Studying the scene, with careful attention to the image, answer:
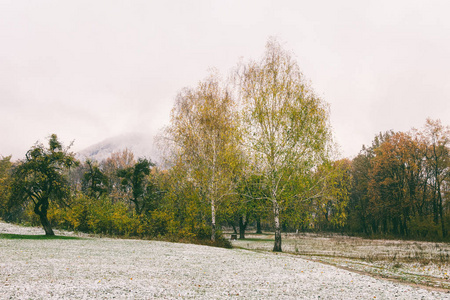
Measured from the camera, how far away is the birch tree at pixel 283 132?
904 inches

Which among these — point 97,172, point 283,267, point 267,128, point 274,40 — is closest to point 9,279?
point 283,267

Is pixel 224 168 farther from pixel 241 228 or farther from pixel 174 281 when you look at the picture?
pixel 241 228

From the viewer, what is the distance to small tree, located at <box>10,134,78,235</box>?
23.3 m

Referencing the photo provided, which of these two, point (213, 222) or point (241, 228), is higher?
point (213, 222)

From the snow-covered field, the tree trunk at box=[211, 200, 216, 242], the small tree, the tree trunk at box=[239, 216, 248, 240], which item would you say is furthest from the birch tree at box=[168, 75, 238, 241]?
the tree trunk at box=[239, 216, 248, 240]

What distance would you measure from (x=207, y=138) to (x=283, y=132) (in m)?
6.55

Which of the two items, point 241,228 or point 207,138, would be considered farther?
point 241,228

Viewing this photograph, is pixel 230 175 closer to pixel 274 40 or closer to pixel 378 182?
pixel 274 40

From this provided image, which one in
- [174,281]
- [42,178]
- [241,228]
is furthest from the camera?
[241,228]

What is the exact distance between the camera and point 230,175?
24406mm

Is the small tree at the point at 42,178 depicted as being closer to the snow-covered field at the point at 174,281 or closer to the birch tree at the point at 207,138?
the birch tree at the point at 207,138

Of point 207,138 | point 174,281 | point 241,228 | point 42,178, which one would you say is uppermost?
point 207,138

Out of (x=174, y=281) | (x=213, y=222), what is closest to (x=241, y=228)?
(x=213, y=222)

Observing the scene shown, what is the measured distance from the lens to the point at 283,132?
2364 centimetres
